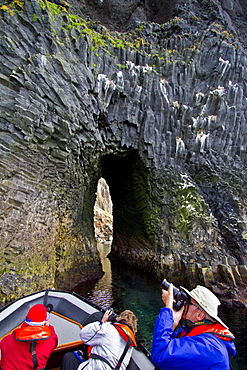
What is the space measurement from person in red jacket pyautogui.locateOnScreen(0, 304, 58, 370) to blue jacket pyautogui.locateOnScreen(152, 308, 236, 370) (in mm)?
1559

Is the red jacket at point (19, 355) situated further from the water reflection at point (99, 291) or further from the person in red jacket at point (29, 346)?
the water reflection at point (99, 291)

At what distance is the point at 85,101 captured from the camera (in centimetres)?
1476

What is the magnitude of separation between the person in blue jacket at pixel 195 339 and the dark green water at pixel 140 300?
6.92 meters

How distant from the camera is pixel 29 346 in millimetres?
3113

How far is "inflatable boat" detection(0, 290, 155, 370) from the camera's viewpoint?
5426mm

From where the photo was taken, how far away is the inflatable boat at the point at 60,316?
214 inches

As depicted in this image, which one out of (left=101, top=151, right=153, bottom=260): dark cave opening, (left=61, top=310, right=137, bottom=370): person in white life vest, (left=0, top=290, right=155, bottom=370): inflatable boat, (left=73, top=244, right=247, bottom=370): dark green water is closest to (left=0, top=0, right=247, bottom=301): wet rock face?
(left=101, top=151, right=153, bottom=260): dark cave opening

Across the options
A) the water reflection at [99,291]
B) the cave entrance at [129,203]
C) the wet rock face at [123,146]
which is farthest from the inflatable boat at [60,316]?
the cave entrance at [129,203]

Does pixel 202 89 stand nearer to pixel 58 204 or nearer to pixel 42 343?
pixel 58 204

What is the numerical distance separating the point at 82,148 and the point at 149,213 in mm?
7455

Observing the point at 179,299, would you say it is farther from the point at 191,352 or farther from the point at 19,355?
the point at 19,355

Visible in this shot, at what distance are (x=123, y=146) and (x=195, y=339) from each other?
1611 cm

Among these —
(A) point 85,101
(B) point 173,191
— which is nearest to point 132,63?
(A) point 85,101

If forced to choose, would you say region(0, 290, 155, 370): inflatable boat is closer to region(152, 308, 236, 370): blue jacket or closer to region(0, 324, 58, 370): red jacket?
region(0, 324, 58, 370): red jacket
